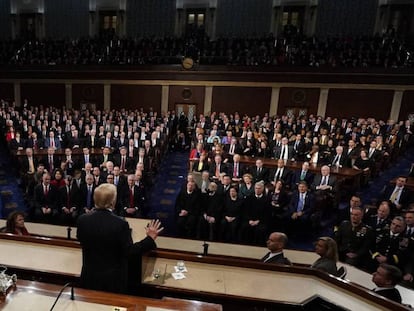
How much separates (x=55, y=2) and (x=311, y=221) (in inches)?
777

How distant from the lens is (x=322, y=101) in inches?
568

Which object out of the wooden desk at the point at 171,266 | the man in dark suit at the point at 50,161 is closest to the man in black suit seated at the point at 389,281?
the wooden desk at the point at 171,266

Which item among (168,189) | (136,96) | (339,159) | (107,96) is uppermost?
(136,96)

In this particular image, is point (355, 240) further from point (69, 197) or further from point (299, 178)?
point (69, 197)

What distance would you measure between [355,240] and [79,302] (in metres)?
3.66

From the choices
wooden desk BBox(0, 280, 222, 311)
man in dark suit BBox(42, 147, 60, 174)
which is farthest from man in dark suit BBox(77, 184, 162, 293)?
man in dark suit BBox(42, 147, 60, 174)

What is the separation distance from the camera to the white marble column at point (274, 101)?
14773mm

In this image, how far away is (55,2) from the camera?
18.9 metres

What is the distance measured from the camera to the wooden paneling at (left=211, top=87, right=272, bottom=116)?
15.1 metres

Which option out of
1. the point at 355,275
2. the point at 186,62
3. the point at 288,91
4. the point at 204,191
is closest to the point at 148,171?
the point at 204,191

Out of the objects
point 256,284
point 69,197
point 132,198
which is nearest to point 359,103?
point 132,198

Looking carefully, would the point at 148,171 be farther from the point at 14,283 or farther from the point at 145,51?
the point at 145,51

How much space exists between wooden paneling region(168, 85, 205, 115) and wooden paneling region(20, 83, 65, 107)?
5557 millimetres

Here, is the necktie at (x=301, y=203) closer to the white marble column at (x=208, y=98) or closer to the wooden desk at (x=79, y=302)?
the wooden desk at (x=79, y=302)
